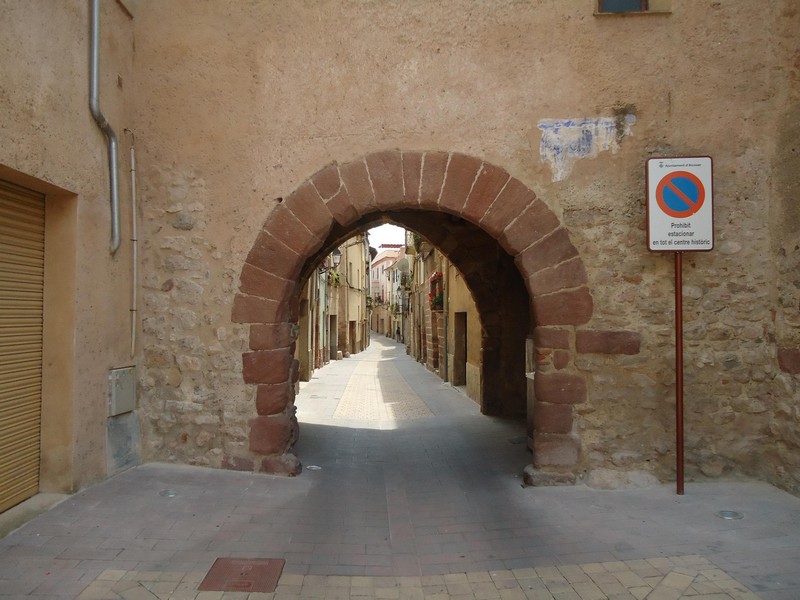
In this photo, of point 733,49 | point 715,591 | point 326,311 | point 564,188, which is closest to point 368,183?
point 564,188

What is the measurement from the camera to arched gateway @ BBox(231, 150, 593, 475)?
4.31 m

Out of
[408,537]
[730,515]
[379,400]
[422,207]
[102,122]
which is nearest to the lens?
[408,537]

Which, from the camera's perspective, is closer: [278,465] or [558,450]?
[558,450]

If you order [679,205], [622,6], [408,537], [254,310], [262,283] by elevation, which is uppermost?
[622,6]

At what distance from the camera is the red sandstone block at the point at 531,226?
4.36 m

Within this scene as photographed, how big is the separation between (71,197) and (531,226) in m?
3.36

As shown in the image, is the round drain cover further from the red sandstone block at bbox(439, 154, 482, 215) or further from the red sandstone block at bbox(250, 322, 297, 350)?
the red sandstone block at bbox(250, 322, 297, 350)

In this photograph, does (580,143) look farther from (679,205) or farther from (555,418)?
(555,418)

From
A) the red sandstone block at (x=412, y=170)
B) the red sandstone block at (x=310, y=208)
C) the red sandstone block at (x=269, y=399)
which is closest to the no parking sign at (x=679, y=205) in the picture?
the red sandstone block at (x=412, y=170)

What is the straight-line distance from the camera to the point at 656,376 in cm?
430

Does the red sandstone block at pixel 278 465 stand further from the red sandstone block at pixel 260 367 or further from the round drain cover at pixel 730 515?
the round drain cover at pixel 730 515

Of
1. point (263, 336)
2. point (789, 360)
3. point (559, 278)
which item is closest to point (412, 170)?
point (559, 278)

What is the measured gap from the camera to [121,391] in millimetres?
4297

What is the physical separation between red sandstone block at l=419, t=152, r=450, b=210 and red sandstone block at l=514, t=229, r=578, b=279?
0.86 m
